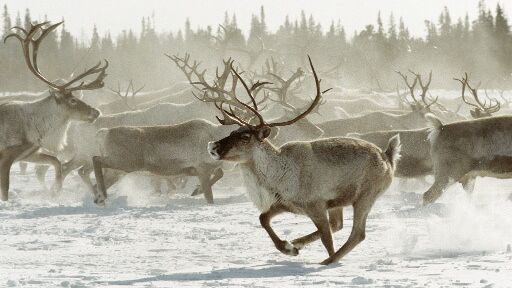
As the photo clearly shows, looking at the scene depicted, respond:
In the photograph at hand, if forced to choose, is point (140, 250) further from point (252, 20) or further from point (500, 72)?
point (252, 20)

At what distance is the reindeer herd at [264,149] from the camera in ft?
20.2

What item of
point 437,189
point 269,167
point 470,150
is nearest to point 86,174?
point 437,189

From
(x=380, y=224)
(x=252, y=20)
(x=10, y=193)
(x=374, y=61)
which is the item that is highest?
(x=380, y=224)

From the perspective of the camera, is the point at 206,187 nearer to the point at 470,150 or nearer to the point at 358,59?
the point at 470,150

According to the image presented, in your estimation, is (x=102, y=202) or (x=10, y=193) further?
(x=10, y=193)

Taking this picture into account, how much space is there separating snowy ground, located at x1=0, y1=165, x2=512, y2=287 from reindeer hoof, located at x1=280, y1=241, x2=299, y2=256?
0.07 meters

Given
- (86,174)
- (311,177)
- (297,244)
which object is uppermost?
(311,177)

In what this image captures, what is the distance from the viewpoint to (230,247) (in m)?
6.89

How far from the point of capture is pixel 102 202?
10070 millimetres

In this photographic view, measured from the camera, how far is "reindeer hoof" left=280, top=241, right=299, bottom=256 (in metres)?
6.00

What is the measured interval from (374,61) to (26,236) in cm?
4979

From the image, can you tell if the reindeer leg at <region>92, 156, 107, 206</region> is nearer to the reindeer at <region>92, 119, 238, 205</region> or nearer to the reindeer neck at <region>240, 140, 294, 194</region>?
the reindeer at <region>92, 119, 238, 205</region>

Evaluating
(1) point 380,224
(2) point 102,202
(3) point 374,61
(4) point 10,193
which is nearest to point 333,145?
(1) point 380,224

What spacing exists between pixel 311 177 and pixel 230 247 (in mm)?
1113
